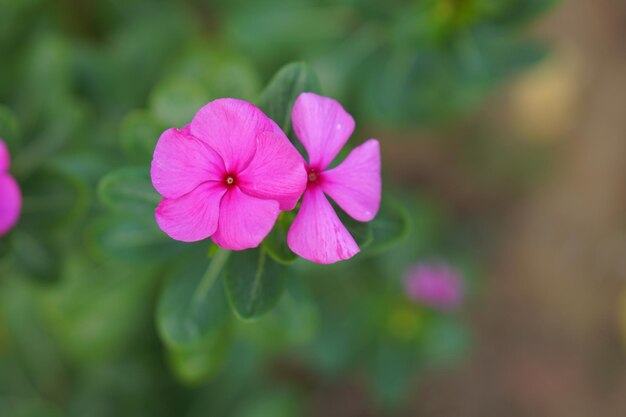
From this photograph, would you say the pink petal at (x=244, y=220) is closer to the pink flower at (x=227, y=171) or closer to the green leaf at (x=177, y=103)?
the pink flower at (x=227, y=171)

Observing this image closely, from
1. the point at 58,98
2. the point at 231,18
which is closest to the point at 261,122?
the point at 58,98

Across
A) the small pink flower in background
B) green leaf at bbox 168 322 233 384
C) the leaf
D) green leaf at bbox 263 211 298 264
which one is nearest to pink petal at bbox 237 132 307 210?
green leaf at bbox 263 211 298 264

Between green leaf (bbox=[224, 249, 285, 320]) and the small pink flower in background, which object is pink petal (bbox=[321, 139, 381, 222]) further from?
the small pink flower in background

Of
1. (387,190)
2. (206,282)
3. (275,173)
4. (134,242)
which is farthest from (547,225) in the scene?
(275,173)

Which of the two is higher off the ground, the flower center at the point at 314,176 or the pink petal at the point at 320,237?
the flower center at the point at 314,176

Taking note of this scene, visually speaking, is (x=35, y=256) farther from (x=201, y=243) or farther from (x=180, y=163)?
(x=180, y=163)

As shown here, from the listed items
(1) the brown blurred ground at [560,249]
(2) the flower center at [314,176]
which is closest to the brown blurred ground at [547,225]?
(1) the brown blurred ground at [560,249]

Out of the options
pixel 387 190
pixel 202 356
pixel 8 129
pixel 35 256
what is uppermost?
pixel 8 129
